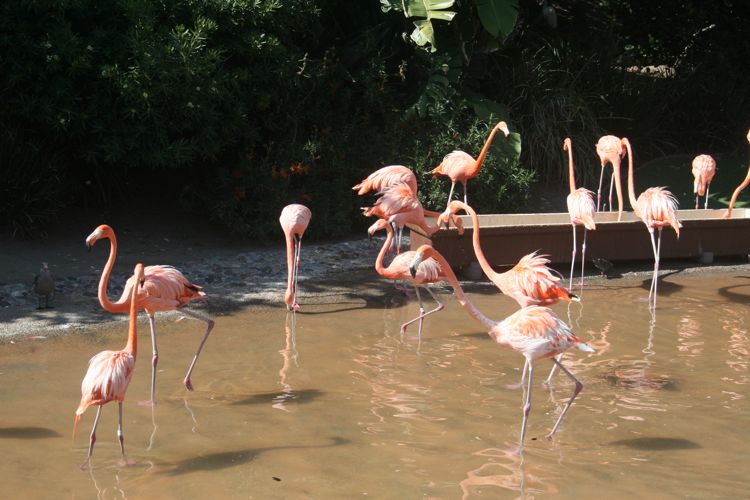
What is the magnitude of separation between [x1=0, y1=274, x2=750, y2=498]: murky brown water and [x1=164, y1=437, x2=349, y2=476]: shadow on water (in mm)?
14

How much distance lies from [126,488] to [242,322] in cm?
286

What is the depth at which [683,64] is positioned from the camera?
15.4 m

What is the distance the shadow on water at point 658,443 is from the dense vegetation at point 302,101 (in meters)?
5.29

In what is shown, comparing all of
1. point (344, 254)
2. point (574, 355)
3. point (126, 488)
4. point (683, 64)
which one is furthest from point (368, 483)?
point (683, 64)

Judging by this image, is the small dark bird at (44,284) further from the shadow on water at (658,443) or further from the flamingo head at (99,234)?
the shadow on water at (658,443)

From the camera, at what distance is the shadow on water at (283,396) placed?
5250 mm

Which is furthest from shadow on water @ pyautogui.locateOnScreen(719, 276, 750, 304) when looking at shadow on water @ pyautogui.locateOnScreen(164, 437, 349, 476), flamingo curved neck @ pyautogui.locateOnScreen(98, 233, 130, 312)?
flamingo curved neck @ pyautogui.locateOnScreen(98, 233, 130, 312)

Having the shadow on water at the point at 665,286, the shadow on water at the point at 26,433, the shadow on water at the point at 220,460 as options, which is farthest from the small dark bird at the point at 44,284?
the shadow on water at the point at 665,286

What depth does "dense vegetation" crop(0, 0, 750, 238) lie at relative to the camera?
330 inches

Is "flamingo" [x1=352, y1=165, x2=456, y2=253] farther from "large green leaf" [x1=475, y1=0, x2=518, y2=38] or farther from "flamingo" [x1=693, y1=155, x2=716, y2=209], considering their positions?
"flamingo" [x1=693, y1=155, x2=716, y2=209]

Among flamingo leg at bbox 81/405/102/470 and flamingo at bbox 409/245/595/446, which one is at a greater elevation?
flamingo at bbox 409/245/595/446

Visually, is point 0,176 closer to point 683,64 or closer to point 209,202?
point 209,202

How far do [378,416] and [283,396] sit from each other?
0.65 m

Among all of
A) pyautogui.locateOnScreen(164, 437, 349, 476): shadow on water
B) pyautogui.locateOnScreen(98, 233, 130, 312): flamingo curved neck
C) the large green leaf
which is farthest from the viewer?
the large green leaf
